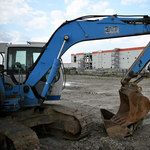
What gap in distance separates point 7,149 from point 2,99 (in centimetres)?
104

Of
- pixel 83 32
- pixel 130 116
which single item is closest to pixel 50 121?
pixel 130 116

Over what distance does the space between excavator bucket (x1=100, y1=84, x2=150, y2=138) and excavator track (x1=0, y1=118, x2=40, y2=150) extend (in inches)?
78.8

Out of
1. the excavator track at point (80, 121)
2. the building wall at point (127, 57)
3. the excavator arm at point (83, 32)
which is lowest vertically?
the excavator track at point (80, 121)

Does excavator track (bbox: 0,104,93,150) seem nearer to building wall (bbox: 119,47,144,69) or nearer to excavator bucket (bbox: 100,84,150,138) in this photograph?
excavator bucket (bbox: 100,84,150,138)

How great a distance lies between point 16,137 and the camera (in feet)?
10.5

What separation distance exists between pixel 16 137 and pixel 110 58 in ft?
161

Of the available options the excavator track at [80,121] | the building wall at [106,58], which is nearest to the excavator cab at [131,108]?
the excavator track at [80,121]

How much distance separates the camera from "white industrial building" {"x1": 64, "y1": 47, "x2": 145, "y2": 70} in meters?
46.1

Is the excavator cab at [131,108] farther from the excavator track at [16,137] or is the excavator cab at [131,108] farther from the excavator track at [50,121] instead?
the excavator track at [16,137]

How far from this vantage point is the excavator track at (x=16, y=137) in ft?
10.2

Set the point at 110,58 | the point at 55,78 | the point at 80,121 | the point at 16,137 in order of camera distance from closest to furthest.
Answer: the point at 16,137, the point at 80,121, the point at 55,78, the point at 110,58

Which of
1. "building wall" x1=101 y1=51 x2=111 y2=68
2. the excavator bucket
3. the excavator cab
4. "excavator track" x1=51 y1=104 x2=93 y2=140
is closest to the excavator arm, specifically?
the excavator cab

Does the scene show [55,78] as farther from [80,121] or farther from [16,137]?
[16,137]

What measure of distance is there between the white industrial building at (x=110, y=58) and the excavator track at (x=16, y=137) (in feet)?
144
